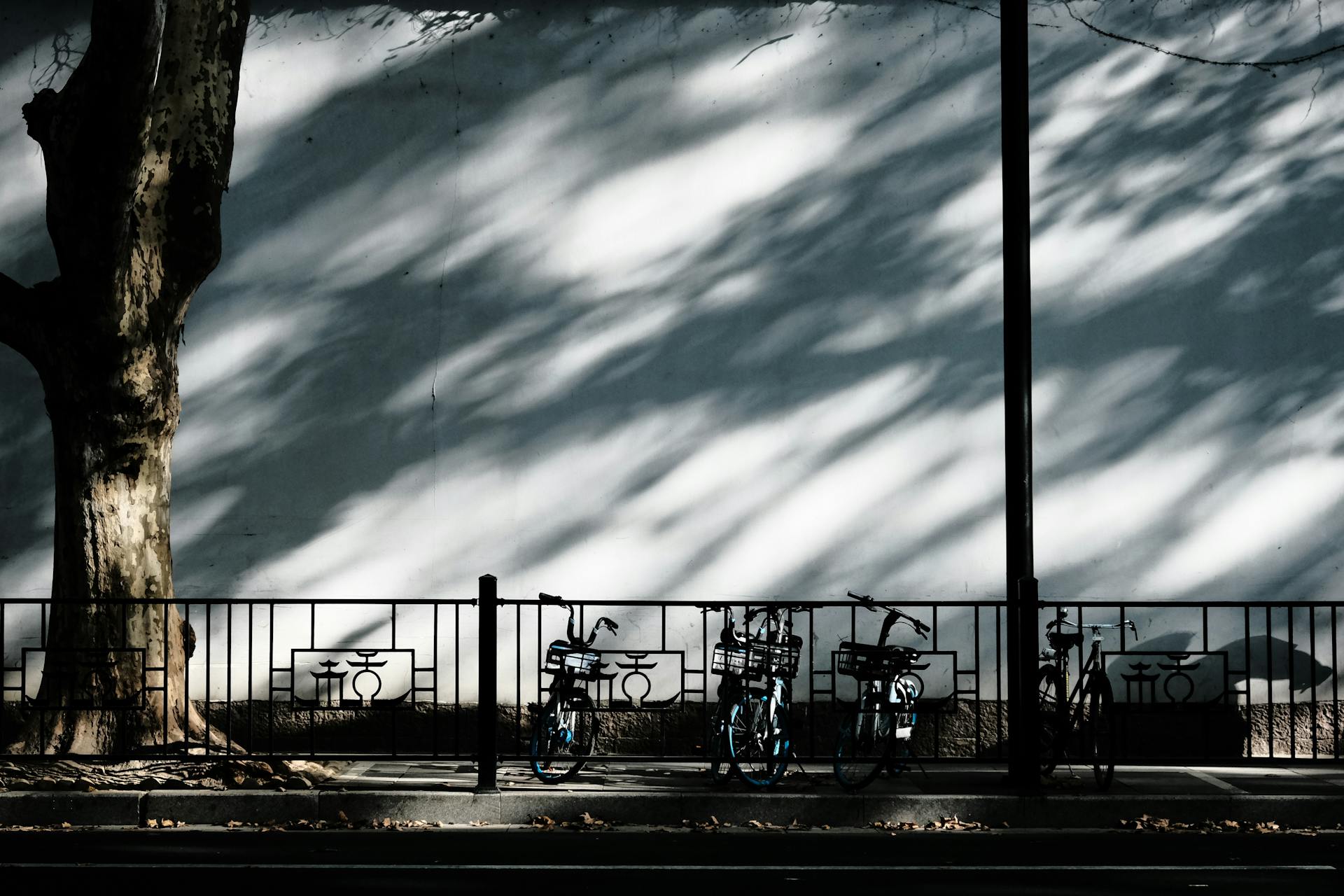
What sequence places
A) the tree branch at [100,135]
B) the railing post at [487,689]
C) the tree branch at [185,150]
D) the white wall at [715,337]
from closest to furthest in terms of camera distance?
the tree branch at [100,135], the railing post at [487,689], the tree branch at [185,150], the white wall at [715,337]

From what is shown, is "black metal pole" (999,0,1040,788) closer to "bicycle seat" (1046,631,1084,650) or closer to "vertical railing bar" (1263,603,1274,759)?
"bicycle seat" (1046,631,1084,650)

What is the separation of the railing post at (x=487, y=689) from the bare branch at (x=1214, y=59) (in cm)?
677

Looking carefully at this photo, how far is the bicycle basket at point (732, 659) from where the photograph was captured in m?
9.32

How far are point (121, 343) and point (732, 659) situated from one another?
14.3ft

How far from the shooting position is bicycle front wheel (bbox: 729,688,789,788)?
9055 mm

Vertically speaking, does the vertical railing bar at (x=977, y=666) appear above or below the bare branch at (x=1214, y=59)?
below

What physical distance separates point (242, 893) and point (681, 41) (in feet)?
25.2

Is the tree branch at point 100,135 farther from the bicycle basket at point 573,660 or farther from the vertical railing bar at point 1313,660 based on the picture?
the vertical railing bar at point 1313,660

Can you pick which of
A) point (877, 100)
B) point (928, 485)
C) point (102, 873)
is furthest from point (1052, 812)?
point (877, 100)

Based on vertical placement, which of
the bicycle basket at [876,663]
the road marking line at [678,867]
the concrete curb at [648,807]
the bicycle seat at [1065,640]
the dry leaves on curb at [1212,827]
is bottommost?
the dry leaves on curb at [1212,827]

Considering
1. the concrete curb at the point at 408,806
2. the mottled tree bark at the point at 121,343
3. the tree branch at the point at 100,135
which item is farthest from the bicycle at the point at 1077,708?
the tree branch at the point at 100,135

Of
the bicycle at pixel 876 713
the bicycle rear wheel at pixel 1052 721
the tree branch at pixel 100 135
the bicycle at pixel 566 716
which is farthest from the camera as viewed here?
the bicycle at pixel 566 716

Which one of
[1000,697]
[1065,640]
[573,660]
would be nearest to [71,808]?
[573,660]

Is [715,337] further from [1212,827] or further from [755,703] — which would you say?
[1212,827]
